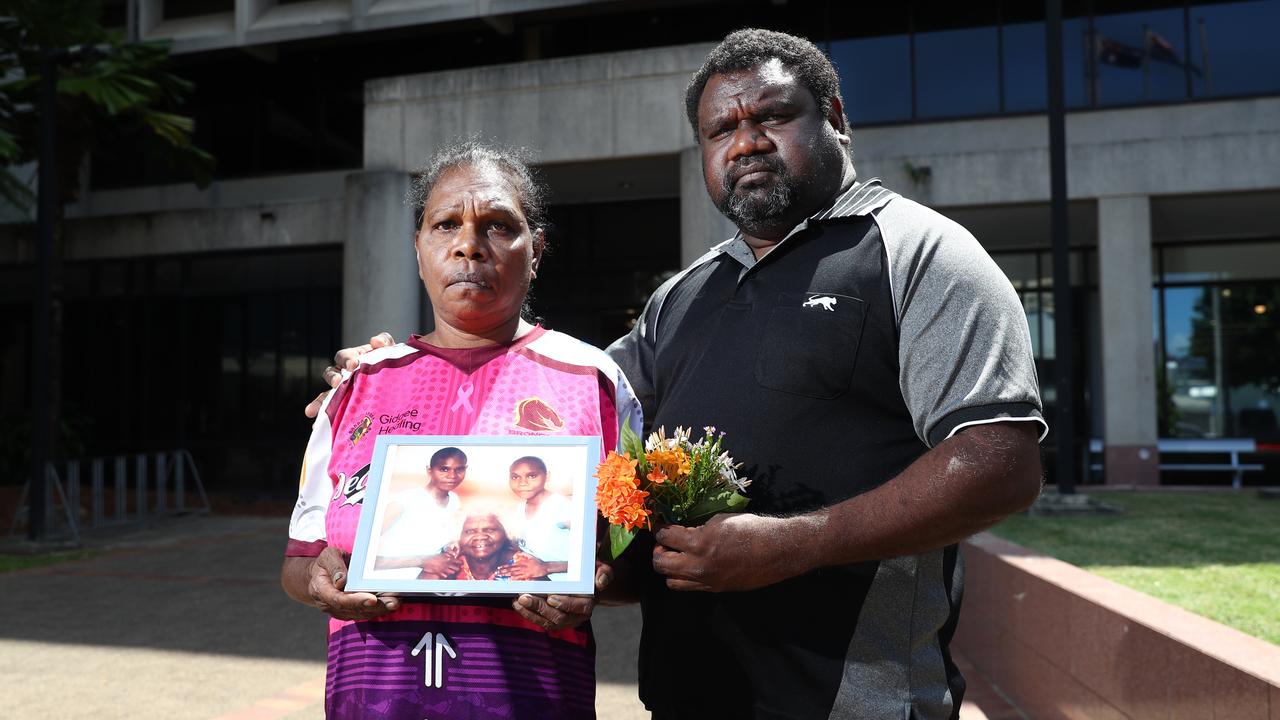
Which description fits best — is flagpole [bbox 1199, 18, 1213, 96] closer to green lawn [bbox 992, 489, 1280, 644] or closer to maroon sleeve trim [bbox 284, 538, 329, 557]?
green lawn [bbox 992, 489, 1280, 644]

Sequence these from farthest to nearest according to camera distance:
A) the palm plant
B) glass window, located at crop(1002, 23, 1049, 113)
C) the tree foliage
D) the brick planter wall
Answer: glass window, located at crop(1002, 23, 1049, 113) < the tree foliage < the palm plant < the brick planter wall

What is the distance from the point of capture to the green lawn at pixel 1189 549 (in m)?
4.97

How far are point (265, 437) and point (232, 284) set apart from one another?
3.10 metres

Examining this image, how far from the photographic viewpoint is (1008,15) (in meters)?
17.3

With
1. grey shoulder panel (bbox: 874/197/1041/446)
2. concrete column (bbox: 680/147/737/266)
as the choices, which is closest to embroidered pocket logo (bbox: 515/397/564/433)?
grey shoulder panel (bbox: 874/197/1041/446)

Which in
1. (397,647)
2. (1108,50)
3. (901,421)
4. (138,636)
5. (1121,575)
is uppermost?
(1108,50)

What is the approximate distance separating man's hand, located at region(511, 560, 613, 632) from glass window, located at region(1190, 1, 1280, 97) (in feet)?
58.5

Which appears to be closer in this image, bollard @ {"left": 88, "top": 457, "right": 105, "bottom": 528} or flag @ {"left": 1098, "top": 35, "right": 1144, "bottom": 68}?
bollard @ {"left": 88, "top": 457, "right": 105, "bottom": 528}

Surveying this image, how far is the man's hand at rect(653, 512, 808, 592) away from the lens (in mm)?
1885

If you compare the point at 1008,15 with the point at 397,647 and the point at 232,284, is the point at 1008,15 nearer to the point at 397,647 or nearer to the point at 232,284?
the point at 232,284

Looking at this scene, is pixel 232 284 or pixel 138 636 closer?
pixel 138 636

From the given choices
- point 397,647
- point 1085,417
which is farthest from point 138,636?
point 1085,417

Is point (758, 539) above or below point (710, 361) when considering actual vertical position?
below

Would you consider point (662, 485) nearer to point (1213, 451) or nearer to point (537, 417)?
point (537, 417)
